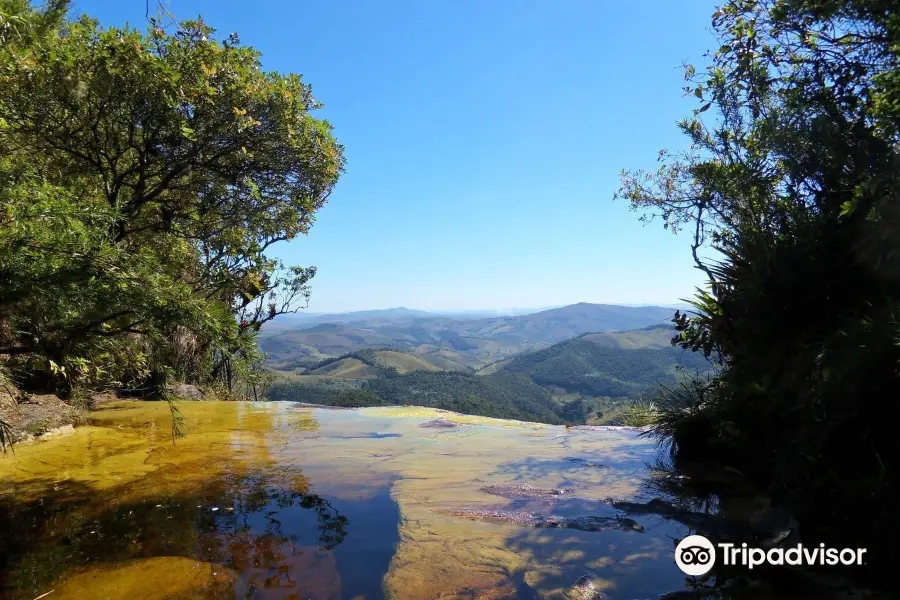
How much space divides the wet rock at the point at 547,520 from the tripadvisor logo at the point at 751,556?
1.93ft

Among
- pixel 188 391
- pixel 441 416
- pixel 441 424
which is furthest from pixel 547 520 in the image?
pixel 188 391

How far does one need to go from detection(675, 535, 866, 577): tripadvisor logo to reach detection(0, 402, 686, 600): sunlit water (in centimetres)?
17

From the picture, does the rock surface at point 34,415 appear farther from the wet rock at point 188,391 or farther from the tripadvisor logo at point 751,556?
the tripadvisor logo at point 751,556

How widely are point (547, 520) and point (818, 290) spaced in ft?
10.2

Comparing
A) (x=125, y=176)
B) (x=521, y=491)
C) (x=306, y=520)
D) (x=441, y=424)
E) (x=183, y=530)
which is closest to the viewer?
(x=183, y=530)

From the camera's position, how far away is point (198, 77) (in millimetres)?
6613

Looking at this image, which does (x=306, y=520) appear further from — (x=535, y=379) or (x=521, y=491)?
(x=535, y=379)

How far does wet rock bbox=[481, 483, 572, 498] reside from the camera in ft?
18.2

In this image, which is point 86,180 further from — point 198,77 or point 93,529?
point 93,529

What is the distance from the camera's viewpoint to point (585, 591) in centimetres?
351

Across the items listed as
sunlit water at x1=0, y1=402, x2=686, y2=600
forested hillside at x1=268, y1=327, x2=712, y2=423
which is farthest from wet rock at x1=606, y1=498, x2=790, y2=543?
forested hillside at x1=268, y1=327, x2=712, y2=423

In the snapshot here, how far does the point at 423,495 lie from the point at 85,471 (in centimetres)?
412

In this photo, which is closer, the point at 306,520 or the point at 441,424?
the point at 306,520

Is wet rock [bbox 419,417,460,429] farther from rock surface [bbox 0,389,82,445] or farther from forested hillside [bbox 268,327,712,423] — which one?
forested hillside [bbox 268,327,712,423]
